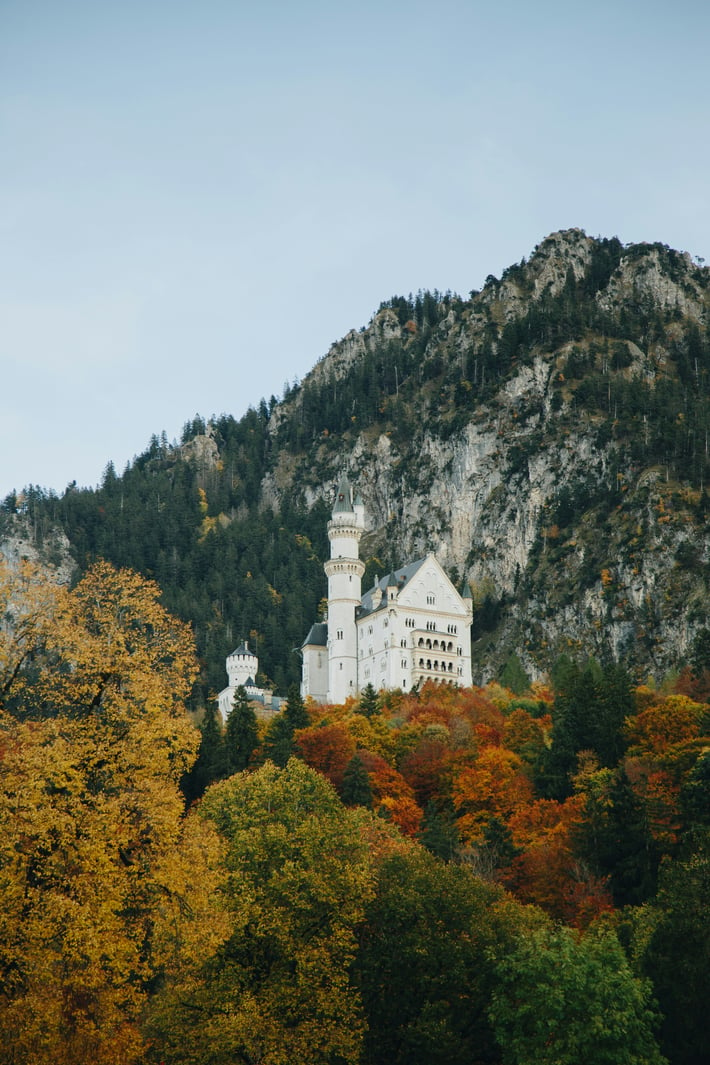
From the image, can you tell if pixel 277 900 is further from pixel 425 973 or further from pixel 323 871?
pixel 425 973

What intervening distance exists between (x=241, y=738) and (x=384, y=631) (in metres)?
39.4

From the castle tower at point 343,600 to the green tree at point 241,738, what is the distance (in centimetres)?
3773

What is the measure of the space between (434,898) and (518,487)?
148 m

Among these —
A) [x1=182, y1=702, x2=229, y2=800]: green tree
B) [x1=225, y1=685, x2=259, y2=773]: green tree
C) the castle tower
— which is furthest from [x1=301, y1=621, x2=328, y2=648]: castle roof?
[x1=182, y1=702, x2=229, y2=800]: green tree

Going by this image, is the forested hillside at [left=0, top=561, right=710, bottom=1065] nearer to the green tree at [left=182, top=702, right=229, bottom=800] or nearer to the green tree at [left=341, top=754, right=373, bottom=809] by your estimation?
the green tree at [left=341, top=754, right=373, bottom=809]

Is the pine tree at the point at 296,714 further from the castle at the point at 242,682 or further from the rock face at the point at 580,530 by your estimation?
the rock face at the point at 580,530

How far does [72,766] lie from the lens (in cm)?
2862

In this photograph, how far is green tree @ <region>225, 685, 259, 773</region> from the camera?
8000cm

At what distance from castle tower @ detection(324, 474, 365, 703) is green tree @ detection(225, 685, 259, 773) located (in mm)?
37727

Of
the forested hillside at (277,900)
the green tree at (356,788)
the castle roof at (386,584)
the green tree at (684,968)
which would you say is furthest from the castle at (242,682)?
the green tree at (684,968)

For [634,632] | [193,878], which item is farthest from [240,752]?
[634,632]

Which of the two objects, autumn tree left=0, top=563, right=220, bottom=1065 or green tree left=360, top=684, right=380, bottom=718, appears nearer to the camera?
autumn tree left=0, top=563, right=220, bottom=1065

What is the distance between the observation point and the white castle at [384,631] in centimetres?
11944

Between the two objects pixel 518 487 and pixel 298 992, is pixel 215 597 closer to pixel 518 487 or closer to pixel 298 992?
pixel 518 487
